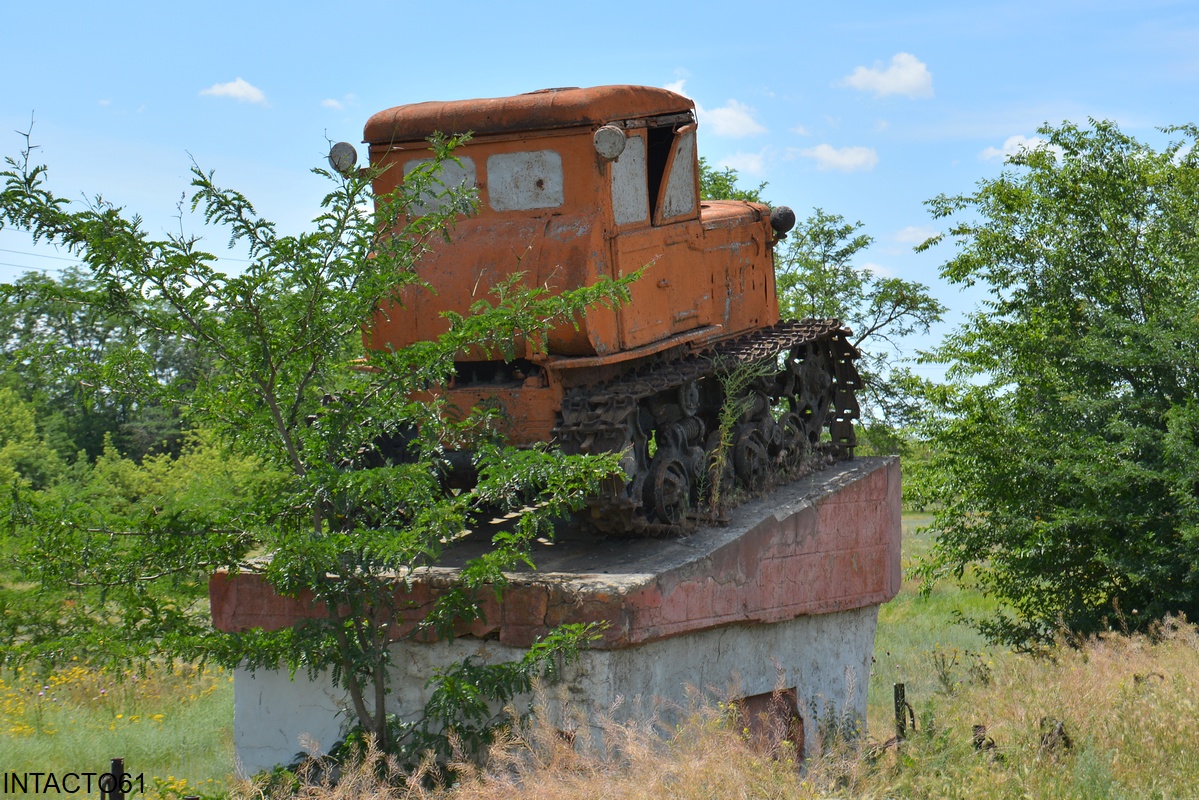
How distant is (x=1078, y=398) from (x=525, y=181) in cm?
825

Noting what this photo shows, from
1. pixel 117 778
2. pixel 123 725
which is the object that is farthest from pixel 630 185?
pixel 123 725

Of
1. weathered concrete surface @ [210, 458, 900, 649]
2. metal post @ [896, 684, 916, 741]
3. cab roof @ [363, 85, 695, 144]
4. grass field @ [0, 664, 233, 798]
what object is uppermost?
cab roof @ [363, 85, 695, 144]

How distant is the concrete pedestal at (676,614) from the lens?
7590 mm

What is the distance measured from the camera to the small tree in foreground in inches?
260

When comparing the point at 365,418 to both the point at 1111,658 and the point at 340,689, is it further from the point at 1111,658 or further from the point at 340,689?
the point at 1111,658

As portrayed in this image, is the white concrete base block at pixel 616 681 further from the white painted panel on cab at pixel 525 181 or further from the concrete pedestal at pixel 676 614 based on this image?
the white painted panel on cab at pixel 525 181

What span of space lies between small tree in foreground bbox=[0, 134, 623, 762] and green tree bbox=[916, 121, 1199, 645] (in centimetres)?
866

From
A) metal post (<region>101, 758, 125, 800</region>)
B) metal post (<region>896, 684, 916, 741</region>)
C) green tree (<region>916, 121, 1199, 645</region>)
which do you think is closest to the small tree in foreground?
metal post (<region>101, 758, 125, 800</region>)

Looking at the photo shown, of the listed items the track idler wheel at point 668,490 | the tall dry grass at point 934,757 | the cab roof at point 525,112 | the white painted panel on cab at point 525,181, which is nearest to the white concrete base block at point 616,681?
the tall dry grass at point 934,757

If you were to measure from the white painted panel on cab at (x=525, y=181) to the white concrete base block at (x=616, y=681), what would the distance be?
3.04 meters

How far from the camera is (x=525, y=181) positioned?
8.80 meters

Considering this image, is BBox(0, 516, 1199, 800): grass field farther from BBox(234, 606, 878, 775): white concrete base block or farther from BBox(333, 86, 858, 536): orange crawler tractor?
BBox(333, 86, 858, 536): orange crawler tractor

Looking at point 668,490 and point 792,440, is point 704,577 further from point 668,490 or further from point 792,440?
point 792,440

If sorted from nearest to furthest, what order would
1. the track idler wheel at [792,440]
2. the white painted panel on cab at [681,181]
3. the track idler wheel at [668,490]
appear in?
1. the track idler wheel at [668,490]
2. the white painted panel on cab at [681,181]
3. the track idler wheel at [792,440]
